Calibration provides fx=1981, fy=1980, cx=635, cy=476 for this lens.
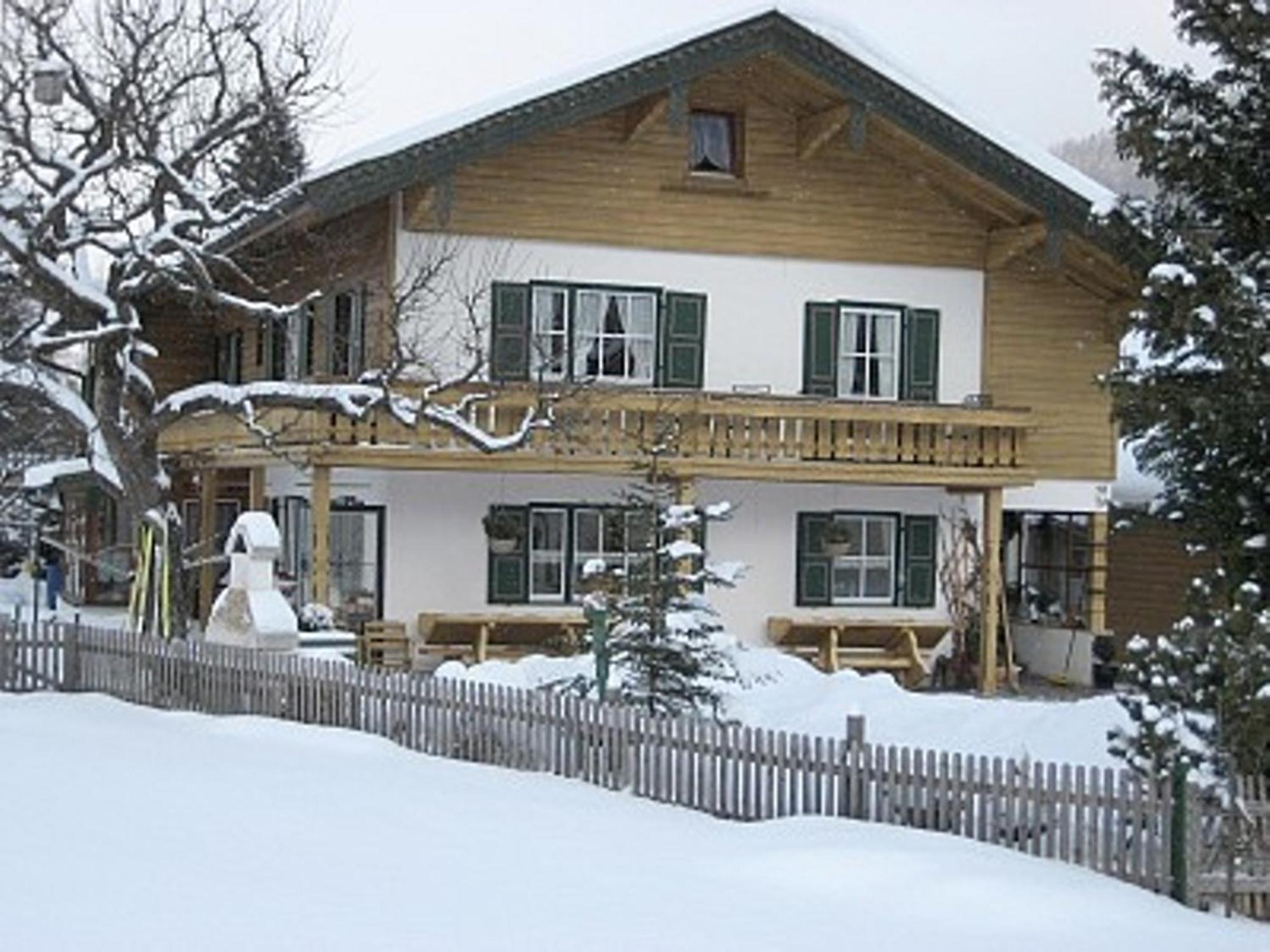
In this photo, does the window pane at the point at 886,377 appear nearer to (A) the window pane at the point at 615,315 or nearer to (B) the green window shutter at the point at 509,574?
(A) the window pane at the point at 615,315

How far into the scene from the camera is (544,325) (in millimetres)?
25812

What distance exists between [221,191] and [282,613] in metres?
5.97

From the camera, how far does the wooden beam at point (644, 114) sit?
1006 inches

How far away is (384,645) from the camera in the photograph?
2441 centimetres

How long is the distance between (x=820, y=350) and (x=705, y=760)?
44.4 ft

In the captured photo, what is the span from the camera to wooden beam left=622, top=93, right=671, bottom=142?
25.6m

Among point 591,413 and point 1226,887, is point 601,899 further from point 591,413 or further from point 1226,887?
point 591,413

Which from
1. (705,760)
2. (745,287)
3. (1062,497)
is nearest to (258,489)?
(745,287)

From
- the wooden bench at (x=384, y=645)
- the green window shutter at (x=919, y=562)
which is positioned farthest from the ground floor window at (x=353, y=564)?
the green window shutter at (x=919, y=562)

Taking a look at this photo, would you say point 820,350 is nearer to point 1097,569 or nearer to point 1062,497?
point 1062,497

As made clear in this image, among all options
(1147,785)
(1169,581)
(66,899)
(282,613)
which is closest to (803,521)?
(1169,581)

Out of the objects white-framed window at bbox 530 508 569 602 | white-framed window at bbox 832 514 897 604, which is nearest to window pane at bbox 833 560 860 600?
white-framed window at bbox 832 514 897 604

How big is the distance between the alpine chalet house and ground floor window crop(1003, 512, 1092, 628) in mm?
1524

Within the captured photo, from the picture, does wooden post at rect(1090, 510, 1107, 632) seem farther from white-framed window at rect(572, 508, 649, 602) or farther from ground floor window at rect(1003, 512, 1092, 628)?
white-framed window at rect(572, 508, 649, 602)
